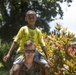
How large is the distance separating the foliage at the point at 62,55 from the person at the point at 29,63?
76.8 inches

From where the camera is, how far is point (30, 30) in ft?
17.6

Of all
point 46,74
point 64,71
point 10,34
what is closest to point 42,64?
point 46,74

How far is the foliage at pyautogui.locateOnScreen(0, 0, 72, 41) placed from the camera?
24594 mm

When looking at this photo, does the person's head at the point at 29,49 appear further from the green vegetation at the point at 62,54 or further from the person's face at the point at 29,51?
the green vegetation at the point at 62,54

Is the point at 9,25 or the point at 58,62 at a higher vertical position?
the point at 58,62

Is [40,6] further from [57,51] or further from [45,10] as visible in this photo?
[57,51]

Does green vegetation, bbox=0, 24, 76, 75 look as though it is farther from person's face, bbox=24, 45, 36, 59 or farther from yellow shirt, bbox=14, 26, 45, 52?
person's face, bbox=24, 45, 36, 59

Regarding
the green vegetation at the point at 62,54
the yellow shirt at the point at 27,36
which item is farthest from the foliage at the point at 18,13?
the yellow shirt at the point at 27,36

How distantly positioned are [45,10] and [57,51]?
18.1 m

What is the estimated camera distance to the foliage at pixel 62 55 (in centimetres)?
679

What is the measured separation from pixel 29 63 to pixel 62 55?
2465mm

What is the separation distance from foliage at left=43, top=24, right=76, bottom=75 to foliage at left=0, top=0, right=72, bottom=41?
55.6ft

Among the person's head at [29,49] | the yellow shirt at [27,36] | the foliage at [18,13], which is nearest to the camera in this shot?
the person's head at [29,49]

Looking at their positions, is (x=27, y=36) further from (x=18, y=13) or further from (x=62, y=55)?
(x=18, y=13)
